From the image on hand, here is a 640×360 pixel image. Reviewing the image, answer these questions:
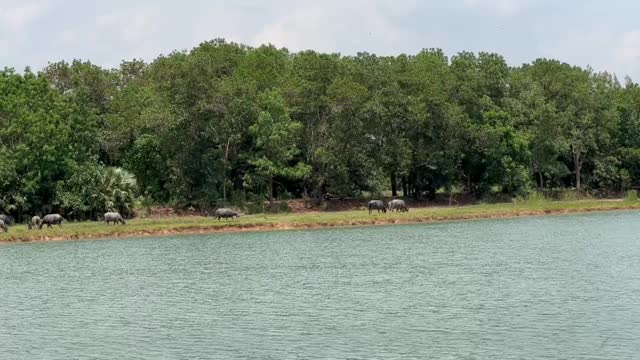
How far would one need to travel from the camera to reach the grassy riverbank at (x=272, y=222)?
2383 inches

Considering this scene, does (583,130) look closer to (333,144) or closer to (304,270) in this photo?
(333,144)

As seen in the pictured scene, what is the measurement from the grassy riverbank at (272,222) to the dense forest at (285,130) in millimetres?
5539

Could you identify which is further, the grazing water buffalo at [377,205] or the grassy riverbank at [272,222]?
the grazing water buffalo at [377,205]

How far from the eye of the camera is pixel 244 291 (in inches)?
1304

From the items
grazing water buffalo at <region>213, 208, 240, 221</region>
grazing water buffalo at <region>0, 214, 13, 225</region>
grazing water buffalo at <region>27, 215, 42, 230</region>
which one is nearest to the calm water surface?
grazing water buffalo at <region>27, 215, 42, 230</region>

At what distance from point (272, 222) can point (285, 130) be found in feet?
48.6

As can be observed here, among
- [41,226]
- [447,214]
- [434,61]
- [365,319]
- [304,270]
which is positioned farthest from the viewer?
[434,61]

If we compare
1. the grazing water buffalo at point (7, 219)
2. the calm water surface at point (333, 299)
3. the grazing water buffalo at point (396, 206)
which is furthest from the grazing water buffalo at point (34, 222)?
the grazing water buffalo at point (396, 206)

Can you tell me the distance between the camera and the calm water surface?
2258 centimetres

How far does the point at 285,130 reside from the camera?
3061 inches

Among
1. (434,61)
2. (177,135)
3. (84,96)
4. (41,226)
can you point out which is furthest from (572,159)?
(41,226)

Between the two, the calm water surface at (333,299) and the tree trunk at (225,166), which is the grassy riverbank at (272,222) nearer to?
the tree trunk at (225,166)

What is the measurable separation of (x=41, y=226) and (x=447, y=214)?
102 feet

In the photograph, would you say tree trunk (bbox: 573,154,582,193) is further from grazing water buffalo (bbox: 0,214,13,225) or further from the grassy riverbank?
grazing water buffalo (bbox: 0,214,13,225)
